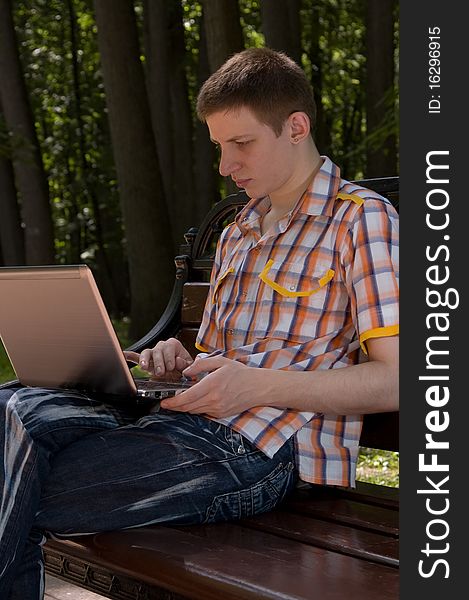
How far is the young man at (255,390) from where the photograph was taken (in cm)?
262

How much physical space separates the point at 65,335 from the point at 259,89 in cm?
78

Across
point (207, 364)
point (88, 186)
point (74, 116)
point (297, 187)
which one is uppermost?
point (74, 116)

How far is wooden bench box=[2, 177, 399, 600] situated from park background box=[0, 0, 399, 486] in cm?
245

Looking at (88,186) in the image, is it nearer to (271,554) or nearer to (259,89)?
(259,89)

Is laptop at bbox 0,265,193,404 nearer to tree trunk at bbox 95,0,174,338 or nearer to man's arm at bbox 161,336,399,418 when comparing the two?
man's arm at bbox 161,336,399,418

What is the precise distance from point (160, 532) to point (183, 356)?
67 centimetres

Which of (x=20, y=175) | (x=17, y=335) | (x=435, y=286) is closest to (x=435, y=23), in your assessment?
(x=435, y=286)

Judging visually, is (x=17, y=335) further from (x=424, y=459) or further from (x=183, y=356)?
(x=424, y=459)

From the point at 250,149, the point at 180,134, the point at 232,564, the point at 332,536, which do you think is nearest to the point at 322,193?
the point at 250,149

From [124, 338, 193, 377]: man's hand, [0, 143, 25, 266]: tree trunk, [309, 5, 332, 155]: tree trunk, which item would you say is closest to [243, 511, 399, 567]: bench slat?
[124, 338, 193, 377]: man's hand

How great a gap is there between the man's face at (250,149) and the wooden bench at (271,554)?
2.36 ft

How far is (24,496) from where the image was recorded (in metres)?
2.54

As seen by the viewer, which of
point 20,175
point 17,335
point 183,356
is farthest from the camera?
point 20,175

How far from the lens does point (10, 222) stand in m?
15.4
